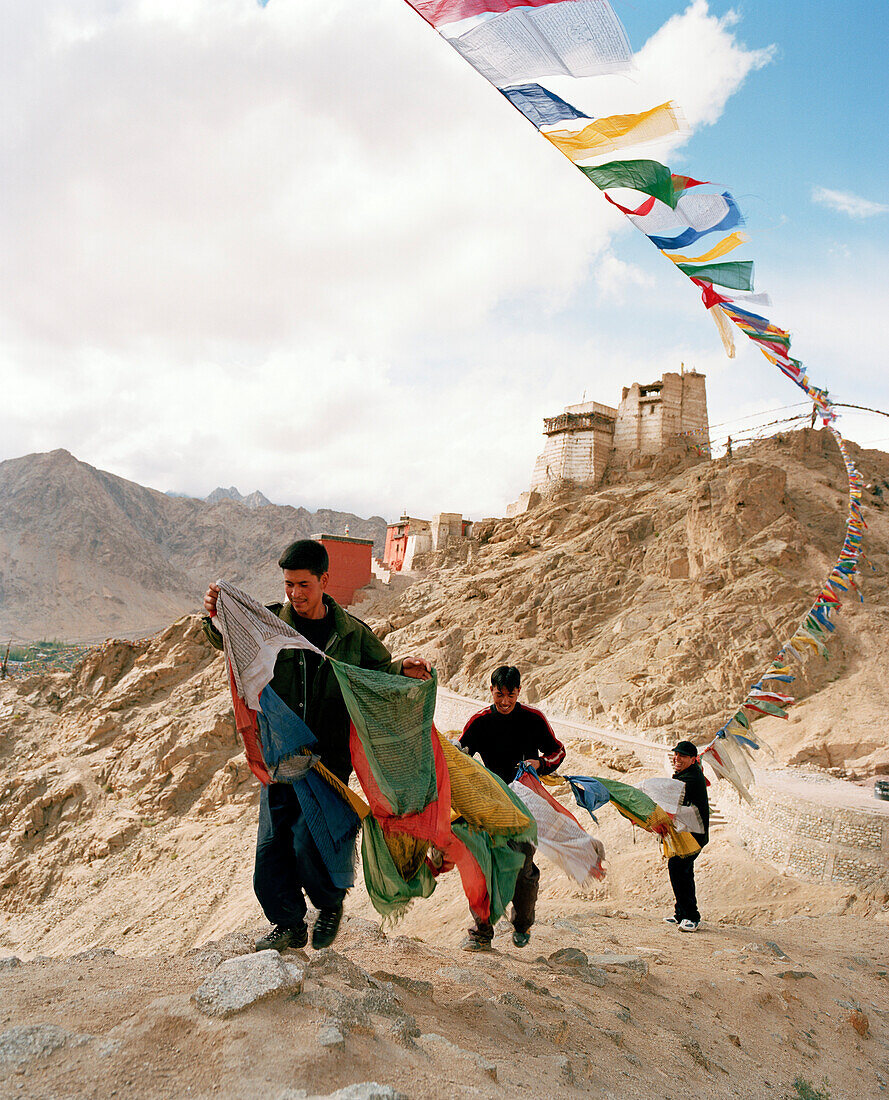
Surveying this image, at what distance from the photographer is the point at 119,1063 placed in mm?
2107

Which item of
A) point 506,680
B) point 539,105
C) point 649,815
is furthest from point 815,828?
point 539,105

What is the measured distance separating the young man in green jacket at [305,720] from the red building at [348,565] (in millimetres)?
29685

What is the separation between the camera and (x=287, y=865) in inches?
129

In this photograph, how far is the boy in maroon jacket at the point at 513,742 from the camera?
4695 mm

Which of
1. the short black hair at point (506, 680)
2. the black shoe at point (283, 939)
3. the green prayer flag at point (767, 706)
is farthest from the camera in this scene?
the green prayer flag at point (767, 706)

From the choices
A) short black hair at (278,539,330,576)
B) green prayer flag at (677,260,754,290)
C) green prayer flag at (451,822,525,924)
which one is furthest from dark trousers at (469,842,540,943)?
green prayer flag at (677,260,754,290)

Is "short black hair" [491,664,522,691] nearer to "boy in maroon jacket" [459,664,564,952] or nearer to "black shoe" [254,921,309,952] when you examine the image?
"boy in maroon jacket" [459,664,564,952]

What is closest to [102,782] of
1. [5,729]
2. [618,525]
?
[5,729]

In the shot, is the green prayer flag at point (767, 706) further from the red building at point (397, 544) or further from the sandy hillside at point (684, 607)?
the red building at point (397, 544)

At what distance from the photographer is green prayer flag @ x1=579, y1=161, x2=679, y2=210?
13.0ft

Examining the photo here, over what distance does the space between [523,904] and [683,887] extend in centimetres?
246

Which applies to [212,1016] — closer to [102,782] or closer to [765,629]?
[765,629]

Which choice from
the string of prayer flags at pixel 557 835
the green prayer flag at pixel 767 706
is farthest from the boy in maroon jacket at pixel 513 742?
the green prayer flag at pixel 767 706

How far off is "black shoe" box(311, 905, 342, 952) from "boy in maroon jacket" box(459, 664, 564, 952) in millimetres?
1602
